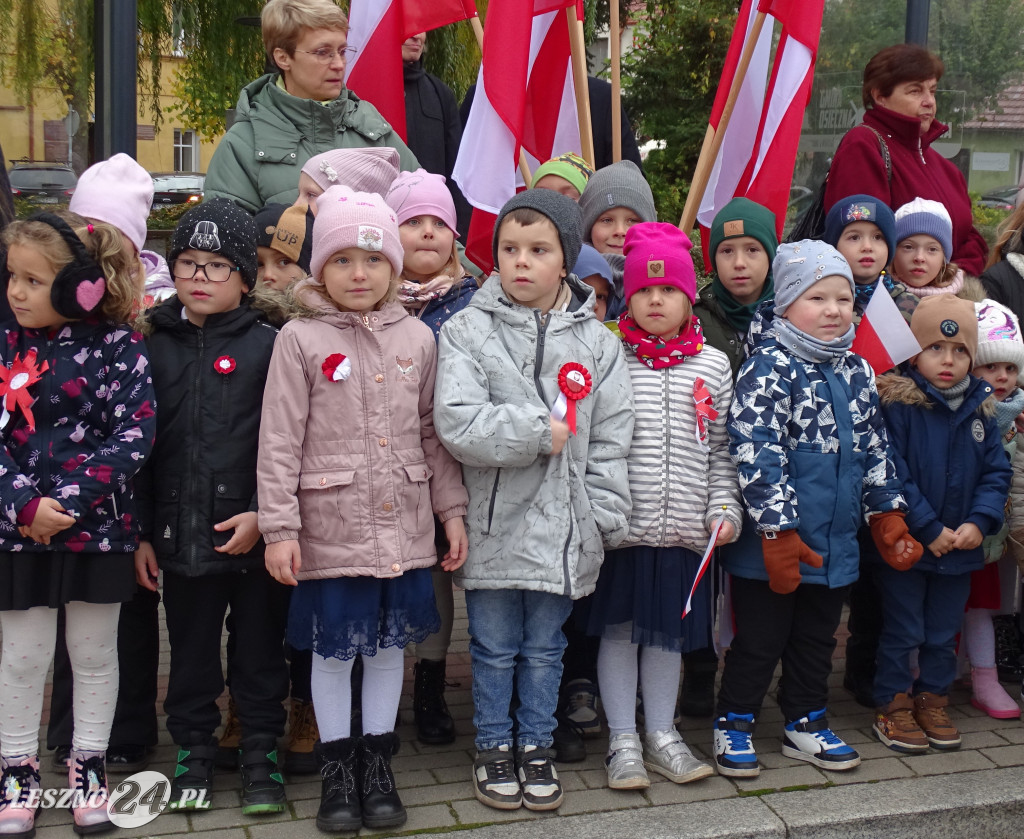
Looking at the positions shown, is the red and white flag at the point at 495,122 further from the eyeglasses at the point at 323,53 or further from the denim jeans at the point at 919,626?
the denim jeans at the point at 919,626

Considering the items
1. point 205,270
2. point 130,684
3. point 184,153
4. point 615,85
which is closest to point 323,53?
point 205,270

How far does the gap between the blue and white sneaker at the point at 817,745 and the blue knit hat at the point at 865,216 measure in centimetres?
172

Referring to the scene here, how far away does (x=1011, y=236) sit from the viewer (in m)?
5.00

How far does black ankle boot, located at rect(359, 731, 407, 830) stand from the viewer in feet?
10.9

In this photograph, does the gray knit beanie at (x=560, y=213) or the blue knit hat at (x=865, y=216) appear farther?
the blue knit hat at (x=865, y=216)

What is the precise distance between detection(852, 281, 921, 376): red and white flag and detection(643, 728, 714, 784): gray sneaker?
1.44 metres

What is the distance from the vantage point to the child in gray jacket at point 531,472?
135 inches

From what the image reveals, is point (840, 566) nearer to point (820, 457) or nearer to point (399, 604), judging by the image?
point (820, 457)

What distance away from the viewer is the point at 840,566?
3725mm

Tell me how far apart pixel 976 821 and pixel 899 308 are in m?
1.80

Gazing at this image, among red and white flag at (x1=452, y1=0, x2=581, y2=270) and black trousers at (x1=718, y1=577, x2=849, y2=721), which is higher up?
red and white flag at (x1=452, y1=0, x2=581, y2=270)

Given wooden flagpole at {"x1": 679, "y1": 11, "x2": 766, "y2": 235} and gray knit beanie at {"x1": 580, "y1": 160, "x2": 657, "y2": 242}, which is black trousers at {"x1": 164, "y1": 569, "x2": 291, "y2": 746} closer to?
gray knit beanie at {"x1": 580, "y1": 160, "x2": 657, "y2": 242}

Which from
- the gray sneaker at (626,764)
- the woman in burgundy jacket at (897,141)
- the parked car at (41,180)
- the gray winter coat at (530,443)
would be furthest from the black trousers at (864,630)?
the parked car at (41,180)

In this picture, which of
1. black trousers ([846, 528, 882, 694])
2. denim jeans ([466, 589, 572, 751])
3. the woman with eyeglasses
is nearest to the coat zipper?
denim jeans ([466, 589, 572, 751])
